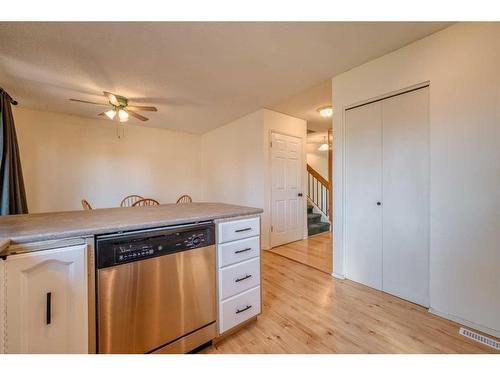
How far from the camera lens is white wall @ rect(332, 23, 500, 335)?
4.61 ft

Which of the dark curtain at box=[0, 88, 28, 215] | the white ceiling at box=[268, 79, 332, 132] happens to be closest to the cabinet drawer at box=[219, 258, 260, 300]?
the white ceiling at box=[268, 79, 332, 132]

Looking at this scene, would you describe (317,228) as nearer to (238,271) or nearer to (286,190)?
(286,190)

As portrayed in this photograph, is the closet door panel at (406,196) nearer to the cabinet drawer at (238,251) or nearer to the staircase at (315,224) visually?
the cabinet drawer at (238,251)

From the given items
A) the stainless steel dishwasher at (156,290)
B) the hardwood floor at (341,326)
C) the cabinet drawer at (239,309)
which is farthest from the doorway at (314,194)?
the stainless steel dishwasher at (156,290)

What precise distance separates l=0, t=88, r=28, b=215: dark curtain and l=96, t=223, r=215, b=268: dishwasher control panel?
228 cm

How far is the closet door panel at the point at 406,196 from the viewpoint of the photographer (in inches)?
68.8

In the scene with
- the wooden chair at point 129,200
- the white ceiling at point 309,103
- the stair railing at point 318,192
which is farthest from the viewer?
the stair railing at point 318,192

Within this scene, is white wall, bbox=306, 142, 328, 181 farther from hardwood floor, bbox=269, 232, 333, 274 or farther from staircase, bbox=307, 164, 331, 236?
hardwood floor, bbox=269, 232, 333, 274

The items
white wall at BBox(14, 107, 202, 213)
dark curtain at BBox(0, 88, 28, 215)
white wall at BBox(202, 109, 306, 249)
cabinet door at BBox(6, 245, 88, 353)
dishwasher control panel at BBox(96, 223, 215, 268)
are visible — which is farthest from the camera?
white wall at BBox(202, 109, 306, 249)

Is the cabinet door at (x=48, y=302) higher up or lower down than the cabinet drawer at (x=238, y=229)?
lower down

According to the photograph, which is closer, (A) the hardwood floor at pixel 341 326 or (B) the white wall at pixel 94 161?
(A) the hardwood floor at pixel 341 326
